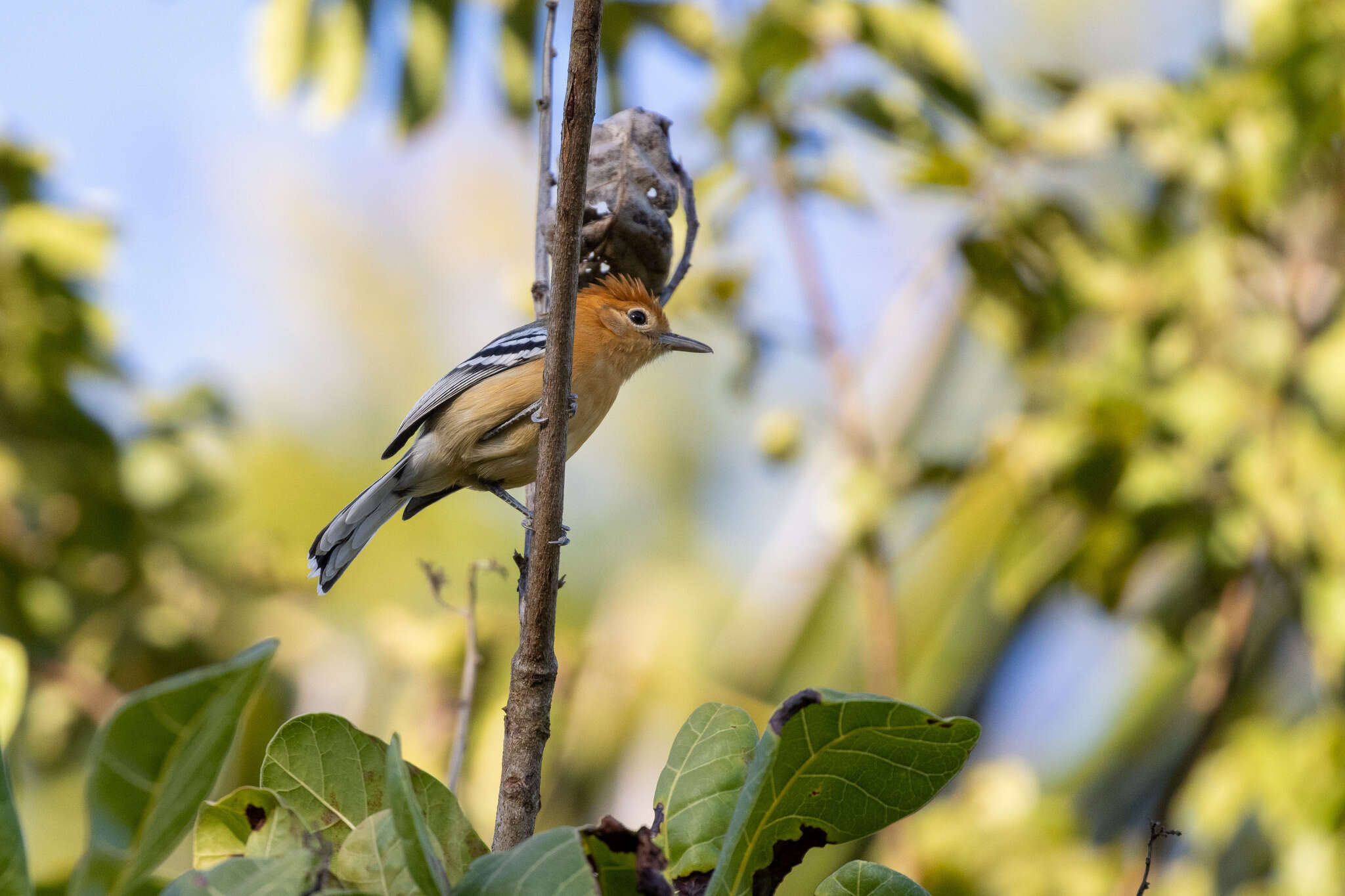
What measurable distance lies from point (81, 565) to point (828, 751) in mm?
4848

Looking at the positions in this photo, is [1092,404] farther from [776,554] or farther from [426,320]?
[426,320]

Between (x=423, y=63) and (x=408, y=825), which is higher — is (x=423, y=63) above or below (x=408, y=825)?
above

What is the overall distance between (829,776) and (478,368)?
2820mm

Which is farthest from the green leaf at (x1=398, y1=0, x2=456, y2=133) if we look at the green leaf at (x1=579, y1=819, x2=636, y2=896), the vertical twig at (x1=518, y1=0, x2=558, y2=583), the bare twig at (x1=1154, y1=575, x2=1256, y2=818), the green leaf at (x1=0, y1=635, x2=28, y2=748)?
the green leaf at (x1=579, y1=819, x2=636, y2=896)

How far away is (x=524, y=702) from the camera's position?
1.64 m

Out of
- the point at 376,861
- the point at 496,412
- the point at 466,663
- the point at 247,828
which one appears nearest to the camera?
the point at 376,861

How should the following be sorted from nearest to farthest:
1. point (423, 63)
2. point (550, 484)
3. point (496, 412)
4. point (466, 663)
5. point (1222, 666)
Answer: point (550, 484), point (466, 663), point (496, 412), point (1222, 666), point (423, 63)

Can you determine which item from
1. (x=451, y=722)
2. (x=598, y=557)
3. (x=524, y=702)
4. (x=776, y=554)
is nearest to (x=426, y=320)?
(x=598, y=557)

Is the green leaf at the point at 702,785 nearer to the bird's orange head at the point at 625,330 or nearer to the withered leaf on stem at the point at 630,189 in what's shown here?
the withered leaf on stem at the point at 630,189

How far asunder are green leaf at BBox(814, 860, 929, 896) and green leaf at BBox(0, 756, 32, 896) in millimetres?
844

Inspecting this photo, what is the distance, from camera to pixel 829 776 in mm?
1199

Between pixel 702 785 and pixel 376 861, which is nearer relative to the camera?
pixel 376 861

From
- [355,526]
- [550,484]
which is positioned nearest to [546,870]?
[550,484]

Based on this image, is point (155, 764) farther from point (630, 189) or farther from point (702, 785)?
point (630, 189)
